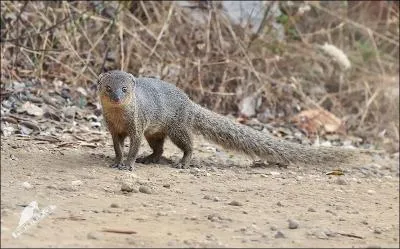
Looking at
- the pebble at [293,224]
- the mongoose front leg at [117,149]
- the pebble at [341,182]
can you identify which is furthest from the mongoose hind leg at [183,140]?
the pebble at [293,224]

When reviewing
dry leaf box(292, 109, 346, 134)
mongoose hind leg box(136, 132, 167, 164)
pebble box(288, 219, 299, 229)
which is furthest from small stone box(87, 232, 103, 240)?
dry leaf box(292, 109, 346, 134)

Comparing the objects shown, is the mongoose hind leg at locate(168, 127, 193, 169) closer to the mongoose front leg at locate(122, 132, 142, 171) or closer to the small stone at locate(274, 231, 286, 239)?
the mongoose front leg at locate(122, 132, 142, 171)

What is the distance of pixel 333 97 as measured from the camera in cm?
717

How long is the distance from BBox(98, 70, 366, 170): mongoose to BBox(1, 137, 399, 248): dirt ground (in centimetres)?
10

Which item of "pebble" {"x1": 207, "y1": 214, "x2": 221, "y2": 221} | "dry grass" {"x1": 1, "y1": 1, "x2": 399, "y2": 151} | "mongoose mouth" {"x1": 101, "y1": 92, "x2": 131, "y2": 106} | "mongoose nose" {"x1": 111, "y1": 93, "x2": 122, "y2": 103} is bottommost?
"pebble" {"x1": 207, "y1": 214, "x2": 221, "y2": 221}

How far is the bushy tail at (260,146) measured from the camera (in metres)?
4.59

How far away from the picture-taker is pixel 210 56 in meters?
6.76

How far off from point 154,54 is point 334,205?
343 cm

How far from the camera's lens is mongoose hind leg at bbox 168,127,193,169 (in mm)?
4434

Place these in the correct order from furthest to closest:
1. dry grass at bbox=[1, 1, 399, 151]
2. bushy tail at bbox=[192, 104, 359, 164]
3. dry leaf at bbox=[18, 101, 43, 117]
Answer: dry grass at bbox=[1, 1, 399, 151] → dry leaf at bbox=[18, 101, 43, 117] → bushy tail at bbox=[192, 104, 359, 164]

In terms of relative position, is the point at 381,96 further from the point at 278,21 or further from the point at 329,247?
the point at 329,247

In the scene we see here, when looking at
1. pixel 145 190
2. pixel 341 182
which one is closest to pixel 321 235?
pixel 145 190

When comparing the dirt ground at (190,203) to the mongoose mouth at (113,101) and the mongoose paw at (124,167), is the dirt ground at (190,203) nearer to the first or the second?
the mongoose paw at (124,167)

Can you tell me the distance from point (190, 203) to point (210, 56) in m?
3.67
